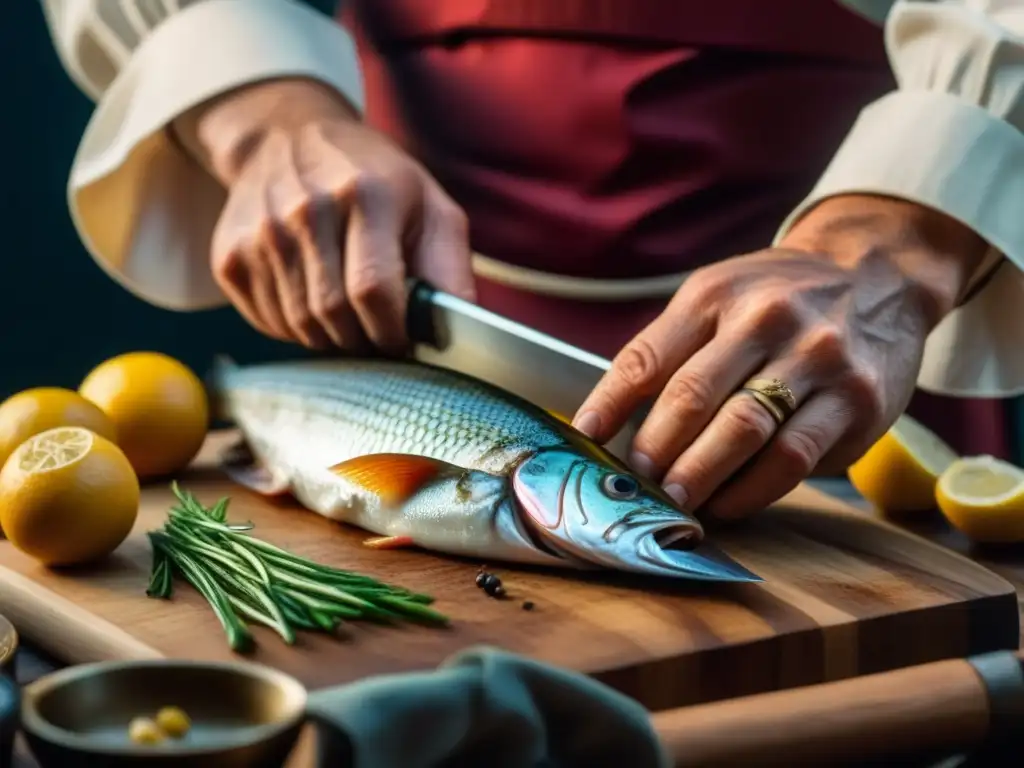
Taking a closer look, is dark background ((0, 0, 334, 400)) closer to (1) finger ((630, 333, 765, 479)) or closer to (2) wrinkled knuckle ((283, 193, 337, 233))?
(2) wrinkled knuckle ((283, 193, 337, 233))

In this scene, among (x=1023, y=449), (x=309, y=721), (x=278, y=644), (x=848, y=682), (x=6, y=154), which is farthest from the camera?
(x=6, y=154)

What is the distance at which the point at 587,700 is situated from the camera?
93 cm

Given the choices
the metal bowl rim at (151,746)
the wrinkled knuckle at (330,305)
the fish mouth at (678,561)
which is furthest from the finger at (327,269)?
the metal bowl rim at (151,746)

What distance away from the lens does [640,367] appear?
145 cm

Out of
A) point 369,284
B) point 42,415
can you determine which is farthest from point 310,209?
point 42,415

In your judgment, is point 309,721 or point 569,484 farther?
point 569,484

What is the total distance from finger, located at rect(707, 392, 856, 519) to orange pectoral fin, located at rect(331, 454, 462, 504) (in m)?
0.29

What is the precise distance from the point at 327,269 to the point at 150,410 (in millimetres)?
274

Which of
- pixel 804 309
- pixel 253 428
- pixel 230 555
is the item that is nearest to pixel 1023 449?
pixel 804 309

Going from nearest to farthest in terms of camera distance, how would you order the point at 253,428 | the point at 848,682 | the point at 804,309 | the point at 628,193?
the point at 848,682, the point at 804,309, the point at 253,428, the point at 628,193

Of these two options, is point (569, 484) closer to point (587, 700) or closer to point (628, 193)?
point (587, 700)

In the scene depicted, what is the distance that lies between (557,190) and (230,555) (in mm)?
916

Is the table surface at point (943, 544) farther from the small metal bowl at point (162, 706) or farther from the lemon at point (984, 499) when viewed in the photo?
the small metal bowl at point (162, 706)

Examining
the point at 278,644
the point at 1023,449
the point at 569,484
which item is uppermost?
the point at 569,484
